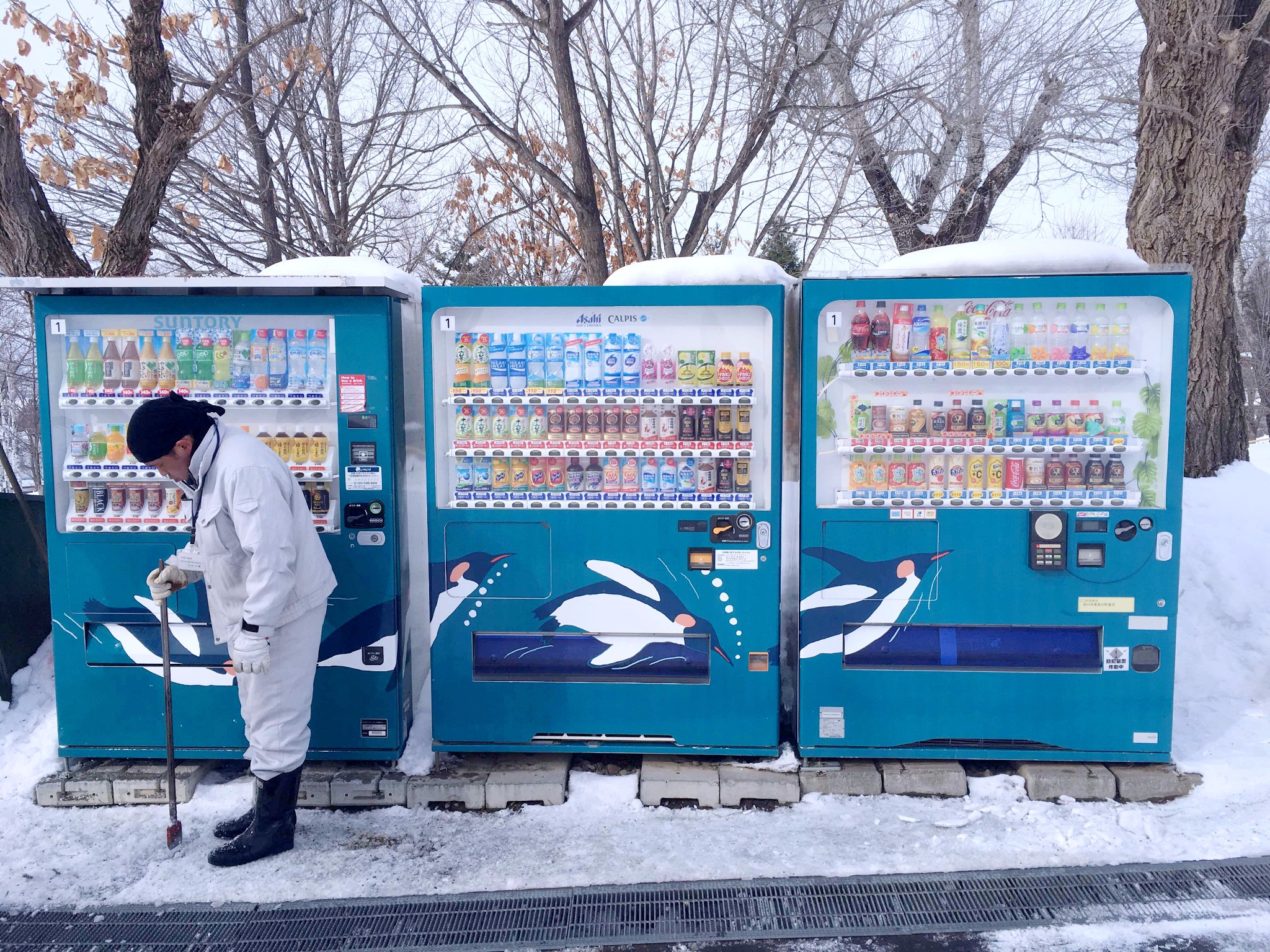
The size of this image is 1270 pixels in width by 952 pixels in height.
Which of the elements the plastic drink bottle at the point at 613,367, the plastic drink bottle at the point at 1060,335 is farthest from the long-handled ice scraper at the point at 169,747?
the plastic drink bottle at the point at 1060,335

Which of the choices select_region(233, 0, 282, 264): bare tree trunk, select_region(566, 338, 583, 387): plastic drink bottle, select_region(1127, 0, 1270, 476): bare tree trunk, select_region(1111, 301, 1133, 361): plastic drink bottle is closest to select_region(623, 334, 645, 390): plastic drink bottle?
select_region(566, 338, 583, 387): plastic drink bottle

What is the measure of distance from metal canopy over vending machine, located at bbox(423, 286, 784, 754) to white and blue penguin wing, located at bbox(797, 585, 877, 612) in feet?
0.71

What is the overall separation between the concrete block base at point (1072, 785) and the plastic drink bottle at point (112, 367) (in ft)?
15.1

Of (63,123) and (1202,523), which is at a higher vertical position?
(63,123)

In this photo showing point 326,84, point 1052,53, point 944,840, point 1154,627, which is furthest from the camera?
point 326,84

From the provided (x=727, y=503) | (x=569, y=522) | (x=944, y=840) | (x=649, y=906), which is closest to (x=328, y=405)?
(x=569, y=522)

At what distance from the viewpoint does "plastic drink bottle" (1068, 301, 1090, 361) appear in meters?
3.71

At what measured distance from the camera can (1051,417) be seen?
376 cm

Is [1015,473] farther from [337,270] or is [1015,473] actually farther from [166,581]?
[166,581]

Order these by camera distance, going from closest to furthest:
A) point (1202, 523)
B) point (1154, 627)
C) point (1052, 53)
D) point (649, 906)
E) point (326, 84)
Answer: point (649, 906)
point (1154, 627)
point (1202, 523)
point (1052, 53)
point (326, 84)

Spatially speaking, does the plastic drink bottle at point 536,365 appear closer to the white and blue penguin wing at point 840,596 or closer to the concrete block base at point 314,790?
the white and blue penguin wing at point 840,596

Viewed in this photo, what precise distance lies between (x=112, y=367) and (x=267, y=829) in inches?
88.4

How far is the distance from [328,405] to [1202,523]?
5.33m

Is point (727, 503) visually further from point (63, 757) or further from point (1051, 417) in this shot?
point (63, 757)
